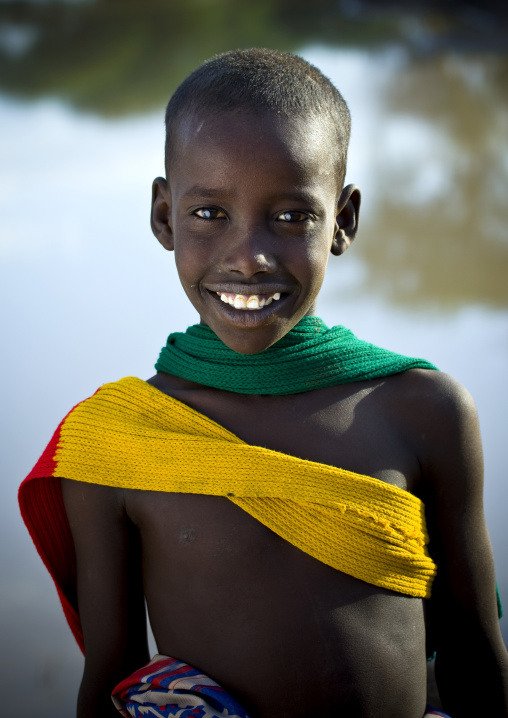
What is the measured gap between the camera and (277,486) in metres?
0.97

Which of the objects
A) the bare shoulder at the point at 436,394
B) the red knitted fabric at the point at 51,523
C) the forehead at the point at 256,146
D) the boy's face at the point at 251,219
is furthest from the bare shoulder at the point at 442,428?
the red knitted fabric at the point at 51,523

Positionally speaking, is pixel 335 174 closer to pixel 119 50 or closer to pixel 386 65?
pixel 119 50

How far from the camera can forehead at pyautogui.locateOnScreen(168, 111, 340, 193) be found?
945 millimetres

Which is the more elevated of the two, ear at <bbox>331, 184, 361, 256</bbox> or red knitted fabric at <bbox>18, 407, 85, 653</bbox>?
ear at <bbox>331, 184, 361, 256</bbox>

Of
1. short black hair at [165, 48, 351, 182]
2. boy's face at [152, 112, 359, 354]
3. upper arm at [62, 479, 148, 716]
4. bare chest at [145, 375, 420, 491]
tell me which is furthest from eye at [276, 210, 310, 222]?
upper arm at [62, 479, 148, 716]

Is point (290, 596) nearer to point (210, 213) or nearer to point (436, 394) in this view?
point (436, 394)

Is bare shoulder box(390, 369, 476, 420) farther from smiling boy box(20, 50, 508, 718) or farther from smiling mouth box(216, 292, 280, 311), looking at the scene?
smiling mouth box(216, 292, 280, 311)

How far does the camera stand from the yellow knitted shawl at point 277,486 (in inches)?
37.9

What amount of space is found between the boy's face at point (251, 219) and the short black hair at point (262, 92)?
18 millimetres

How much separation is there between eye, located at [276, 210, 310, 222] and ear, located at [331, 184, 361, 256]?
0.11 metres

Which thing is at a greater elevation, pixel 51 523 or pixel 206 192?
pixel 206 192

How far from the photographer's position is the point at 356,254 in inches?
124

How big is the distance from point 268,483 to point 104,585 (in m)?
0.27

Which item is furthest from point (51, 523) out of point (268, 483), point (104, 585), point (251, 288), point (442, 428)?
point (442, 428)
